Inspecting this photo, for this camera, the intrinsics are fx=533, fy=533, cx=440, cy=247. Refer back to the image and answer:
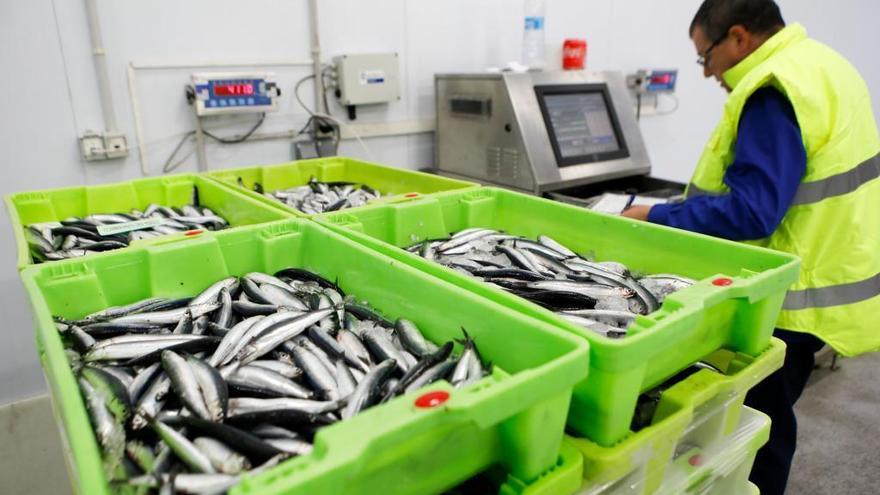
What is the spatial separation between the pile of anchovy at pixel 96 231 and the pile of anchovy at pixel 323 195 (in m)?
0.25

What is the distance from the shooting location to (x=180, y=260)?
45.6 inches

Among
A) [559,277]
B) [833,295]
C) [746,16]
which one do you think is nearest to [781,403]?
[833,295]

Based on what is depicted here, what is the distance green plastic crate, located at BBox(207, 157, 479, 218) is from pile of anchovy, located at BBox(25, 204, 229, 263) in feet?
0.60

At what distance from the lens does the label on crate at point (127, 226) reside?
1453 mm

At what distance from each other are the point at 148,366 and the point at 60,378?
0.23 metres

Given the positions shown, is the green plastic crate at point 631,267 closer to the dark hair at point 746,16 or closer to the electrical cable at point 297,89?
the dark hair at point 746,16

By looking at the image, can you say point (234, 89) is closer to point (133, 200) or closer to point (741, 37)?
point (133, 200)

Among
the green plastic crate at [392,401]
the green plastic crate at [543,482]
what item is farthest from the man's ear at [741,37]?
the green plastic crate at [543,482]

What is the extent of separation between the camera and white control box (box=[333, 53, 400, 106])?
7.57 ft

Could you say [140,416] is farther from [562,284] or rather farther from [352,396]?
[562,284]


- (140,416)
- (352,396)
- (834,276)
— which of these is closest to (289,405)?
(352,396)

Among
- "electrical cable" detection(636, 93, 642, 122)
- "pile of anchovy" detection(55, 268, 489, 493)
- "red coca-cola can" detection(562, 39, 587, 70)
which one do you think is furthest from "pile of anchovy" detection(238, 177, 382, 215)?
"electrical cable" detection(636, 93, 642, 122)

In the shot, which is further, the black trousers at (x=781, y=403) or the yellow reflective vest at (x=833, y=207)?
the black trousers at (x=781, y=403)

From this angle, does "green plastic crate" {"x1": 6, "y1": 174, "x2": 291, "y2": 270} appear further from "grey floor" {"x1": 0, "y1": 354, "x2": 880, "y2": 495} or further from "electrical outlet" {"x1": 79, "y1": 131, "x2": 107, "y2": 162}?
"grey floor" {"x1": 0, "y1": 354, "x2": 880, "y2": 495}
